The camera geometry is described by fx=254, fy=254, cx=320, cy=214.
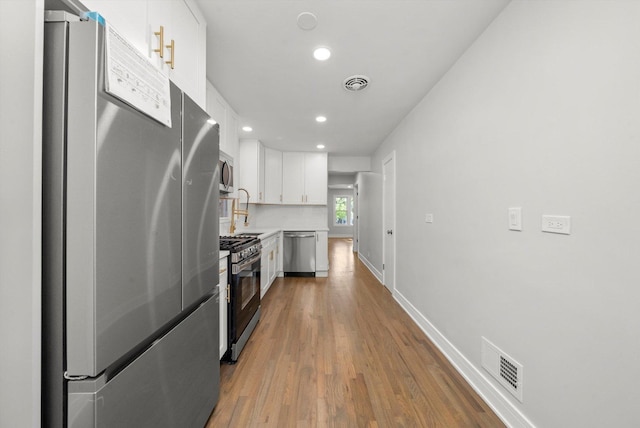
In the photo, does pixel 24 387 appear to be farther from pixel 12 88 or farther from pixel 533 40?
pixel 533 40

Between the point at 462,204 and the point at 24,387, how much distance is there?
2333mm

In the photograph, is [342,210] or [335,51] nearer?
[335,51]

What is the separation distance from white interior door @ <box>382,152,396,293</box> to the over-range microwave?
7.15 ft

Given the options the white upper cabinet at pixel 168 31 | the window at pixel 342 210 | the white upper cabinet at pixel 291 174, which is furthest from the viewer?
the window at pixel 342 210

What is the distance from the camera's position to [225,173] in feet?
8.59

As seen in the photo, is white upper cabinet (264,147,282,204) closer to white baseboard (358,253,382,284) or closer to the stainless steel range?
white baseboard (358,253,382,284)

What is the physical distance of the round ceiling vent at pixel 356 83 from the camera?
2338 millimetres

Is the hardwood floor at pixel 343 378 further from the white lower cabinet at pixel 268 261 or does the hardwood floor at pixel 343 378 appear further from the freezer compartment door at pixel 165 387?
the white lower cabinet at pixel 268 261

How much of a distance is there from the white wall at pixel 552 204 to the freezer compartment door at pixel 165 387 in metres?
1.72

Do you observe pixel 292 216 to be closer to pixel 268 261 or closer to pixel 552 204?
pixel 268 261

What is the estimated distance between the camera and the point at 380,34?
5.82 feet

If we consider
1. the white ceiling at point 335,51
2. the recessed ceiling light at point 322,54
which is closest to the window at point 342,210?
the white ceiling at point 335,51

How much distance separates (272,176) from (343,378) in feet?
12.4

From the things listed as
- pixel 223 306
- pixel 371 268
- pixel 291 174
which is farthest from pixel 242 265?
pixel 371 268
